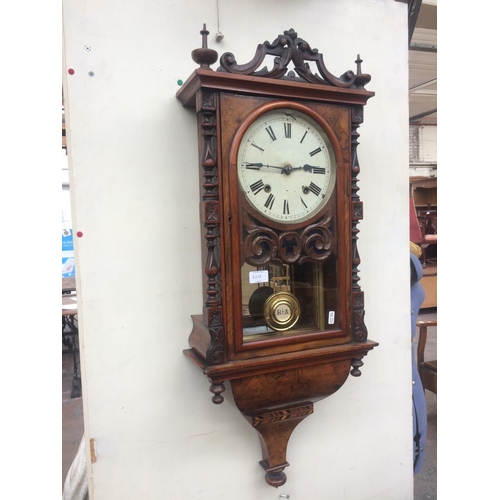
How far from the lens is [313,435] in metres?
1.13

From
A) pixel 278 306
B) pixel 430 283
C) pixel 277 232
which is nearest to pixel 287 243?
pixel 277 232

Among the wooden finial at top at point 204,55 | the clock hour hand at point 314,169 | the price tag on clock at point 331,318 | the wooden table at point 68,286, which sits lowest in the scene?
the wooden table at point 68,286

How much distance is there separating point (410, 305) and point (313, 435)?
1.50ft

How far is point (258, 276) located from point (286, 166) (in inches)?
9.4

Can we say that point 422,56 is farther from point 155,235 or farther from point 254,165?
point 155,235

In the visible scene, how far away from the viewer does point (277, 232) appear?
0.90 meters

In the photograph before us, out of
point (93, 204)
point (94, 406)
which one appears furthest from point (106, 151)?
point (94, 406)

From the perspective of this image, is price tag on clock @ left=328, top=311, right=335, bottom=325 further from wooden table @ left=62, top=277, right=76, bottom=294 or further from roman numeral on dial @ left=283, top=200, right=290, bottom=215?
wooden table @ left=62, top=277, right=76, bottom=294

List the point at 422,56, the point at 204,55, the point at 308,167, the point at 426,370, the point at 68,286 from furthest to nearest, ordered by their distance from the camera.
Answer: the point at 68,286
the point at 422,56
the point at 426,370
the point at 308,167
the point at 204,55

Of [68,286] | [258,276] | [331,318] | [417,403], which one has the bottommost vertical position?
[417,403]

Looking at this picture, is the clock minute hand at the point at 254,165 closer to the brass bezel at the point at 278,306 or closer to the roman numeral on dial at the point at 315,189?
the roman numeral on dial at the point at 315,189

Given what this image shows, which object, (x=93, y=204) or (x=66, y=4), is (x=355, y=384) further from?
(x=66, y=4)

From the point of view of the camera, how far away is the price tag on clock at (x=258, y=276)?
3.01 feet

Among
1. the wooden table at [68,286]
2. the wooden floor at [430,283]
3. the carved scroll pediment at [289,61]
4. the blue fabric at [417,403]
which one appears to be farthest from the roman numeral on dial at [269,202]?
the wooden floor at [430,283]
